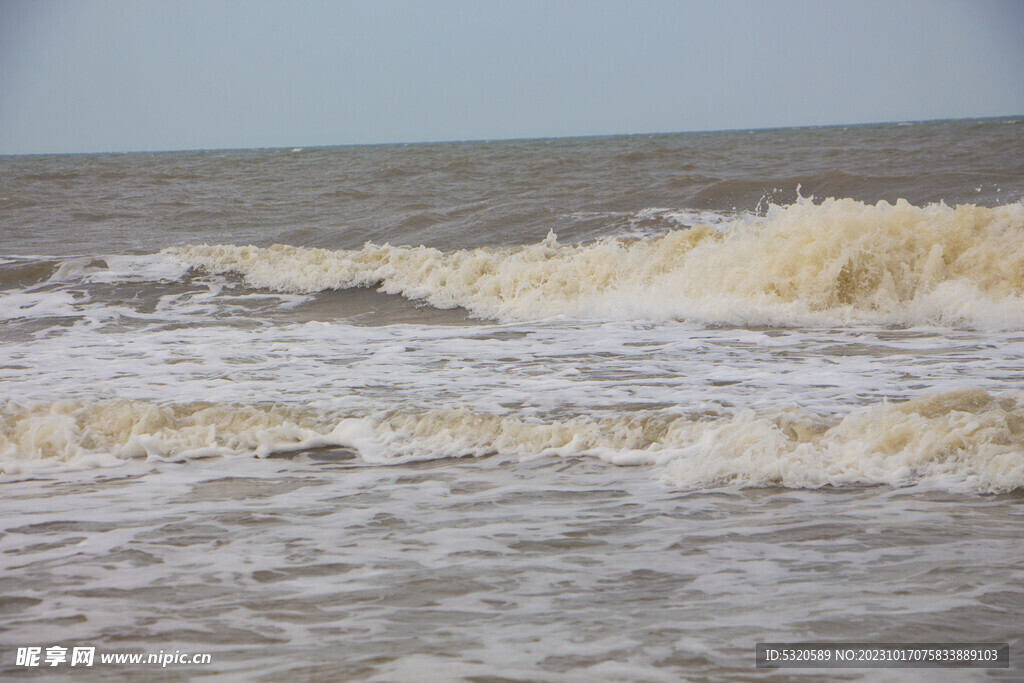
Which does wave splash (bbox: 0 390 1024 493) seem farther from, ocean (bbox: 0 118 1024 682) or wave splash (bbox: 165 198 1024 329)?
wave splash (bbox: 165 198 1024 329)

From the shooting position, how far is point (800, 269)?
27.8 ft

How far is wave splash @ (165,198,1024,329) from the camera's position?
7855mm

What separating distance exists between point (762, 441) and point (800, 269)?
15.0ft

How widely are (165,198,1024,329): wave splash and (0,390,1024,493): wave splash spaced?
3233mm

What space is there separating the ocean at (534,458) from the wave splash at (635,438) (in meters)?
0.02

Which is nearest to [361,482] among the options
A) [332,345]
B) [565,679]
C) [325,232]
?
[565,679]
